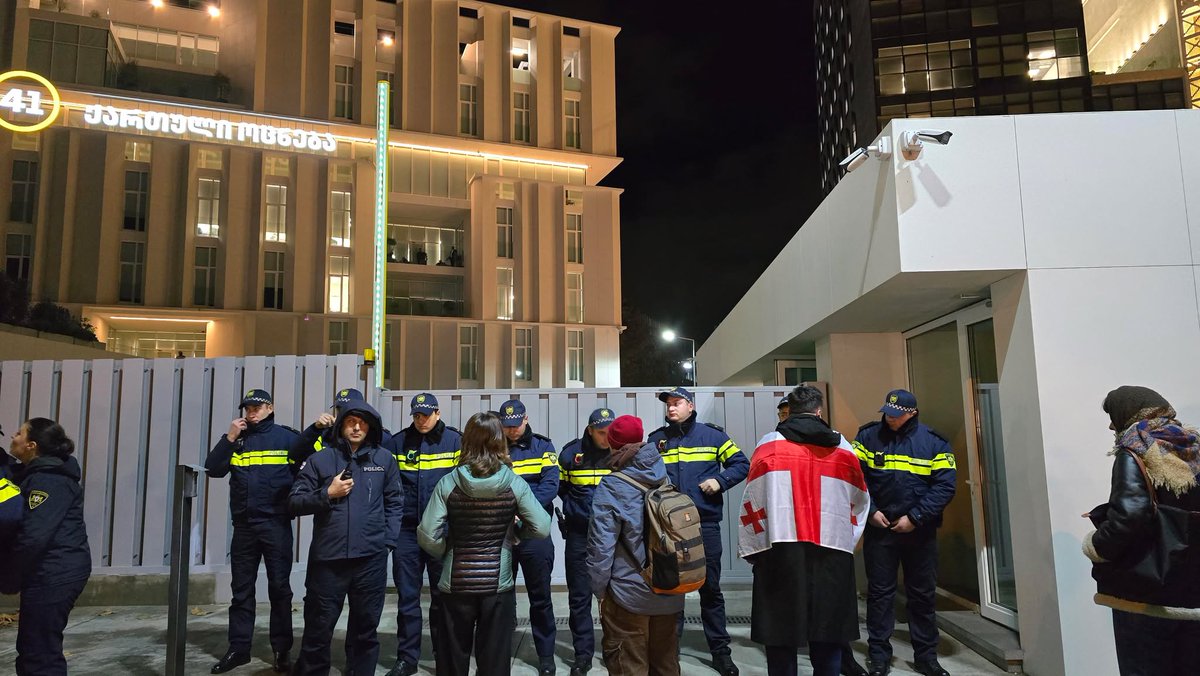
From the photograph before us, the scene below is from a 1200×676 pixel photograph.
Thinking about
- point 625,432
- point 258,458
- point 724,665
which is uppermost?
point 625,432

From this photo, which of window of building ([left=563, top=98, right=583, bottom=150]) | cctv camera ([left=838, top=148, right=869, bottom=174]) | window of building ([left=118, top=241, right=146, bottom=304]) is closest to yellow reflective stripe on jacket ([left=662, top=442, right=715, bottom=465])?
cctv camera ([left=838, top=148, right=869, bottom=174])

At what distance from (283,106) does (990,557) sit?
32.4m

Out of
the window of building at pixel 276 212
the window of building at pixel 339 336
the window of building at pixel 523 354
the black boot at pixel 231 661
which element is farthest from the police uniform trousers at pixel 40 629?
the window of building at pixel 523 354

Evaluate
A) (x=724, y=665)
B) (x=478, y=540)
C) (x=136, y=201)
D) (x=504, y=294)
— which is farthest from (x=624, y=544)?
(x=136, y=201)

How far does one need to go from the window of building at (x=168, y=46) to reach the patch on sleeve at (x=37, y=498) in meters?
34.5

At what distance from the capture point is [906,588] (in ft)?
16.9

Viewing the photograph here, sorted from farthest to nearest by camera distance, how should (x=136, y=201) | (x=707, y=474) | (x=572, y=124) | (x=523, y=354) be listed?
(x=572, y=124) < (x=523, y=354) < (x=136, y=201) < (x=707, y=474)

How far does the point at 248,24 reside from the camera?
31500 mm

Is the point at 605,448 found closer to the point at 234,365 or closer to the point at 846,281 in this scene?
the point at 846,281

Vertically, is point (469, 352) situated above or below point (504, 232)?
below

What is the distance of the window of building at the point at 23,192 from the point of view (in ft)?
89.1

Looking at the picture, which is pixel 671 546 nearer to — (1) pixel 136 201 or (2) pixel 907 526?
(2) pixel 907 526

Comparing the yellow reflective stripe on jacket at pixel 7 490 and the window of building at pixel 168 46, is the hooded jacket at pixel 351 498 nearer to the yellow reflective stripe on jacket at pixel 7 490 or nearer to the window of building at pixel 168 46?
the yellow reflective stripe on jacket at pixel 7 490

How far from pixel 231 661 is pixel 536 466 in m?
2.64
